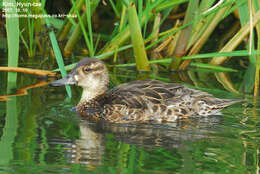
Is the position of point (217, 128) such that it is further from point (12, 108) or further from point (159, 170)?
point (12, 108)

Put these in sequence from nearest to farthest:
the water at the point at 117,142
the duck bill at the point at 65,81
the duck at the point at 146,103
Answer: the water at the point at 117,142
the duck at the point at 146,103
the duck bill at the point at 65,81

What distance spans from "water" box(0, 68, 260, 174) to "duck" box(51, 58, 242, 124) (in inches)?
7.2

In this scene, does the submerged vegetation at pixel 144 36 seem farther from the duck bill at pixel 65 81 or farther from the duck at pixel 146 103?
the duck at pixel 146 103

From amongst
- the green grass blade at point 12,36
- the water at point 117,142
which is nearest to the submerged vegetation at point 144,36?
the green grass blade at point 12,36

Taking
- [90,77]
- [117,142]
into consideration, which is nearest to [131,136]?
[117,142]

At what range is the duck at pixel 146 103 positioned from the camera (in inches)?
255

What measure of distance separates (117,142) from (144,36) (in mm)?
2675

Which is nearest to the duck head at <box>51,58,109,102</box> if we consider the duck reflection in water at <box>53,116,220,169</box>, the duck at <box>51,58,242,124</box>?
the duck at <box>51,58,242,124</box>

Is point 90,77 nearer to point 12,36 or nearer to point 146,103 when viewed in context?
point 146,103

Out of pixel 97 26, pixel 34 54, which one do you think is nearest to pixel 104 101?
pixel 34 54

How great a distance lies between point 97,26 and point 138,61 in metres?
4.04

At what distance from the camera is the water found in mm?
4551

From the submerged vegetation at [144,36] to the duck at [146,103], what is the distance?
16.1 inches

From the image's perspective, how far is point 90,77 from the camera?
276 inches
